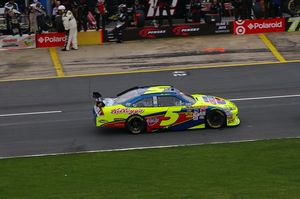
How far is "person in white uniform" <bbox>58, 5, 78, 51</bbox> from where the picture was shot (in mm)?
36062

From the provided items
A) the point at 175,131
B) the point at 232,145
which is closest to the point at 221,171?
the point at 232,145

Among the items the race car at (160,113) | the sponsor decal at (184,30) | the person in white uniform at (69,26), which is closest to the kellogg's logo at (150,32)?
the sponsor decal at (184,30)

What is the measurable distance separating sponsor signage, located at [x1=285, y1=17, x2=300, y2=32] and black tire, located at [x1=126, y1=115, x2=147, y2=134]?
16164 mm

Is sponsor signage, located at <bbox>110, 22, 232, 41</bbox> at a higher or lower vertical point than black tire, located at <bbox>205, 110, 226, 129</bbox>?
higher

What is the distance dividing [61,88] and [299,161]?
12760 millimetres

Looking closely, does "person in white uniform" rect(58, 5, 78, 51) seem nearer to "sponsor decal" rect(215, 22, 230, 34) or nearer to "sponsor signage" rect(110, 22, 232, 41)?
"sponsor signage" rect(110, 22, 232, 41)

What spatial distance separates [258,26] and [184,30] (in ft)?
11.8

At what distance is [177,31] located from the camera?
125 feet

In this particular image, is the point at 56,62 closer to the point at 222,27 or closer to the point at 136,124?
the point at 222,27

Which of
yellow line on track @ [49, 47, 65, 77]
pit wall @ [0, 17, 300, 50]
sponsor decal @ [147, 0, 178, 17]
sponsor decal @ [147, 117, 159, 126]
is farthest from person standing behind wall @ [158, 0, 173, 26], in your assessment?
sponsor decal @ [147, 117, 159, 126]

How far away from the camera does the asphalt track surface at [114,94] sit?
933 inches

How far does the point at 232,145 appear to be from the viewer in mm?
22672

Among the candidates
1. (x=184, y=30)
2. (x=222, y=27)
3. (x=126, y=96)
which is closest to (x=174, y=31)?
(x=184, y=30)

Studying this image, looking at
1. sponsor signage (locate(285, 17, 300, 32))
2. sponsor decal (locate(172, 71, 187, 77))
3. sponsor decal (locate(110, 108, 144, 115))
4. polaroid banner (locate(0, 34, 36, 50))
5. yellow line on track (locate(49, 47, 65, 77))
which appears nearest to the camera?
sponsor decal (locate(110, 108, 144, 115))
